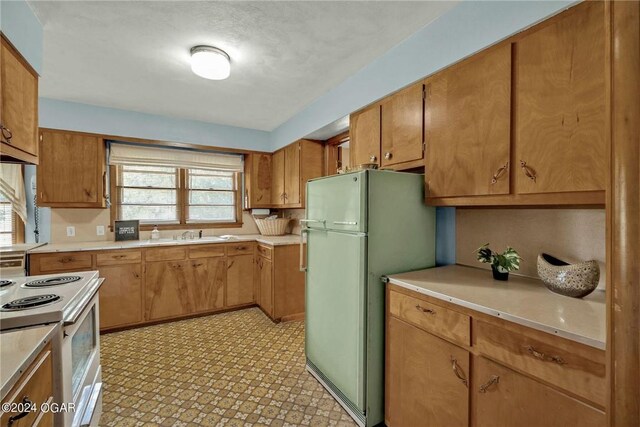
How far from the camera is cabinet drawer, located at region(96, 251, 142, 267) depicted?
288 cm

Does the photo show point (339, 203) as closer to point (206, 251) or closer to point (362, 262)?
point (362, 262)

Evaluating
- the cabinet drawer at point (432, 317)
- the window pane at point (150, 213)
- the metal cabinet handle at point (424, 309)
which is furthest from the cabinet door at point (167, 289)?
the metal cabinet handle at point (424, 309)

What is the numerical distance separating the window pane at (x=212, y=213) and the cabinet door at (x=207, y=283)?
2.81 ft

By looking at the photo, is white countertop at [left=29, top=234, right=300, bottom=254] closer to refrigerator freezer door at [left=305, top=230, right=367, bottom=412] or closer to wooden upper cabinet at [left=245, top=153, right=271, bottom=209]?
wooden upper cabinet at [left=245, top=153, right=271, bottom=209]

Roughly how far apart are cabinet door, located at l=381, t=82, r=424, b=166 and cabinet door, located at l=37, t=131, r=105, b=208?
10.4 feet

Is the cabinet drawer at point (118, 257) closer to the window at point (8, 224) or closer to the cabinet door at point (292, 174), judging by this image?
the window at point (8, 224)

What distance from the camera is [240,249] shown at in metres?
3.62

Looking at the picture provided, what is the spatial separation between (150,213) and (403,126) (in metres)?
3.39

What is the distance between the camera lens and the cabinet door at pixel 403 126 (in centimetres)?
189

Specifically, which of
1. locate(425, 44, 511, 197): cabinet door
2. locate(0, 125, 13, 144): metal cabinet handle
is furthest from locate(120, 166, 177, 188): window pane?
locate(425, 44, 511, 197): cabinet door

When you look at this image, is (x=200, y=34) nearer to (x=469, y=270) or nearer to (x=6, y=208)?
(x=469, y=270)

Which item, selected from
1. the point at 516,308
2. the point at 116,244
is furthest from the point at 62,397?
the point at 116,244

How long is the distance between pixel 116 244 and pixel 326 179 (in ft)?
8.55

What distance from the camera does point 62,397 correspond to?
1.09 m
